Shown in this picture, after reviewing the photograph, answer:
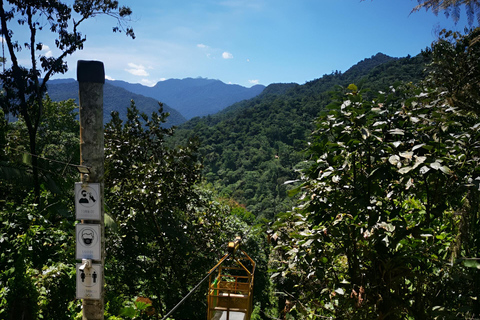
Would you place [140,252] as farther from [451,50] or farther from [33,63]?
[451,50]

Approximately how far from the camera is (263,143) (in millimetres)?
50062

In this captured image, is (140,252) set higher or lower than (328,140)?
lower

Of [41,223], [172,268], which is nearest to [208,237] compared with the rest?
[172,268]

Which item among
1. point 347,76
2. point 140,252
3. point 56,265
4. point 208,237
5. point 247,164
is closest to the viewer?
point 56,265

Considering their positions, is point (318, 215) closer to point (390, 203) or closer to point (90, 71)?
point (390, 203)

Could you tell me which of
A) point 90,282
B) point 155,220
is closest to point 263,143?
point 155,220

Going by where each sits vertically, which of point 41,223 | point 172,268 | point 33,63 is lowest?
point 172,268

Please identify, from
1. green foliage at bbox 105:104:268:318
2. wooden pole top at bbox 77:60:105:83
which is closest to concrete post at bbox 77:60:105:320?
wooden pole top at bbox 77:60:105:83

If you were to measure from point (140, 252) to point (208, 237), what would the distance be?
1.43 metres

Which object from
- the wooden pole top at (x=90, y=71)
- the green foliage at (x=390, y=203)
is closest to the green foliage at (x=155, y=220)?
the wooden pole top at (x=90, y=71)

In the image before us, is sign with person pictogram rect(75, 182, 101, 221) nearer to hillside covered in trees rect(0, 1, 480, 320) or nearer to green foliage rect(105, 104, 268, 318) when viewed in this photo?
hillside covered in trees rect(0, 1, 480, 320)

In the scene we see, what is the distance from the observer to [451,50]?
26.6 feet

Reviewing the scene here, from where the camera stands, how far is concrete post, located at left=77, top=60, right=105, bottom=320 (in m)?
2.28

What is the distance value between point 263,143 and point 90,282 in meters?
A: 48.0
